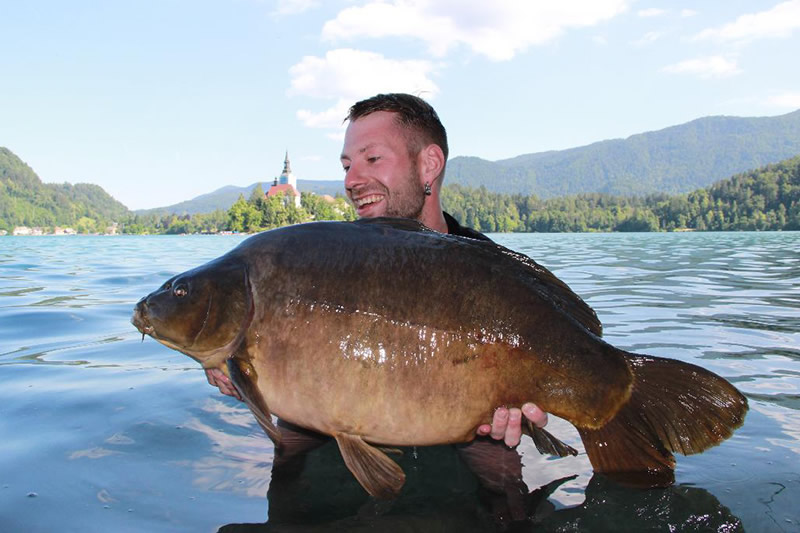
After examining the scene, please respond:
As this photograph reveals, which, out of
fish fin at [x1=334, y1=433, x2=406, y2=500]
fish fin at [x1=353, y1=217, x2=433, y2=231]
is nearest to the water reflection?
fish fin at [x1=334, y1=433, x2=406, y2=500]

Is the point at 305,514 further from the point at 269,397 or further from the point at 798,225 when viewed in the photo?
the point at 798,225

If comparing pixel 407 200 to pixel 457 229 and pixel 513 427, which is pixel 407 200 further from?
pixel 513 427

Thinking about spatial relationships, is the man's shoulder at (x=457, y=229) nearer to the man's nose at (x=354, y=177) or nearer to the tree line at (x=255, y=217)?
the man's nose at (x=354, y=177)

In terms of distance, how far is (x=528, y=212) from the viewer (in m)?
152

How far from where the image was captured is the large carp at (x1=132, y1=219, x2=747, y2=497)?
2.58m

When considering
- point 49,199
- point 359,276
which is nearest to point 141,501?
point 359,276

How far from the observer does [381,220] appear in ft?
9.78

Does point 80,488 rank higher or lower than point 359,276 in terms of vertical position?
lower

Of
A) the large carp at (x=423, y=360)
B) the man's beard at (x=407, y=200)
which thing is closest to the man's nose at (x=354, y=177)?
the man's beard at (x=407, y=200)

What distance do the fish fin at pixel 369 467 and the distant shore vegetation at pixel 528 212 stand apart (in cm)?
10235

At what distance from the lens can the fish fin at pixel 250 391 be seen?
103 inches

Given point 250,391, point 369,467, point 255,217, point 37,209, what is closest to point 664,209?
point 255,217

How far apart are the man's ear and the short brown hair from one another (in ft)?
0.14

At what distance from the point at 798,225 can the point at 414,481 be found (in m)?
114
